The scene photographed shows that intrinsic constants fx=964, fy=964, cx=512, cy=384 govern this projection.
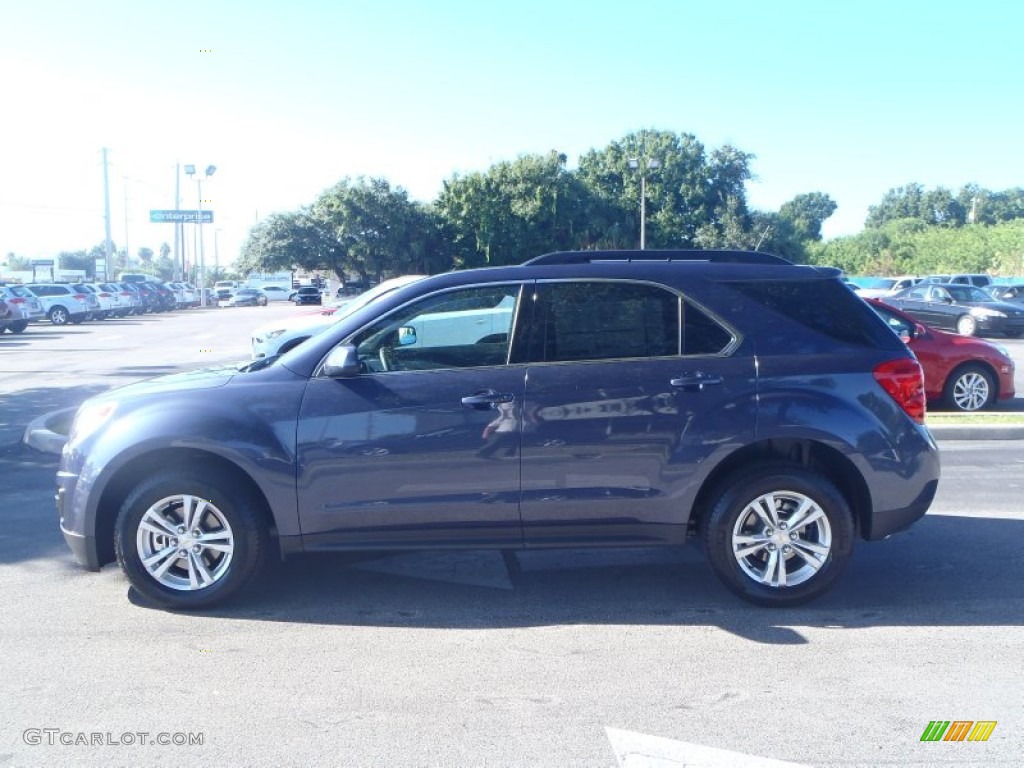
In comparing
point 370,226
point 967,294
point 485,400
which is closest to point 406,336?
→ point 485,400

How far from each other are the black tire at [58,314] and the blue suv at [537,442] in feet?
122

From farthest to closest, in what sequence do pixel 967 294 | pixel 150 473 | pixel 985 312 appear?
1. pixel 967 294
2. pixel 985 312
3. pixel 150 473

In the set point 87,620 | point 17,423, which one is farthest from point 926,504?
point 17,423

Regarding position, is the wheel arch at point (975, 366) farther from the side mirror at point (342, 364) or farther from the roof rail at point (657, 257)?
the side mirror at point (342, 364)

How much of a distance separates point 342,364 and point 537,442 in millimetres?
1146

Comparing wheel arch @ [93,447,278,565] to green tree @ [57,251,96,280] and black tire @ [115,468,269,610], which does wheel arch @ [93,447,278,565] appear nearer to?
black tire @ [115,468,269,610]

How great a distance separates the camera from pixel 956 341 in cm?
1259

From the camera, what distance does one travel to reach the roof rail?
585 cm

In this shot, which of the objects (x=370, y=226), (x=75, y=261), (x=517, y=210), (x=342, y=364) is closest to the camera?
(x=342, y=364)

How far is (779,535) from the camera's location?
17.7ft

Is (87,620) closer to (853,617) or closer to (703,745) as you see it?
(703,745)

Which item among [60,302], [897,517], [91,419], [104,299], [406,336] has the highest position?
[104,299]

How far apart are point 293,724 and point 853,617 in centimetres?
309

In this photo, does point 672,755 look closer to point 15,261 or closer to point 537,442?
point 537,442
